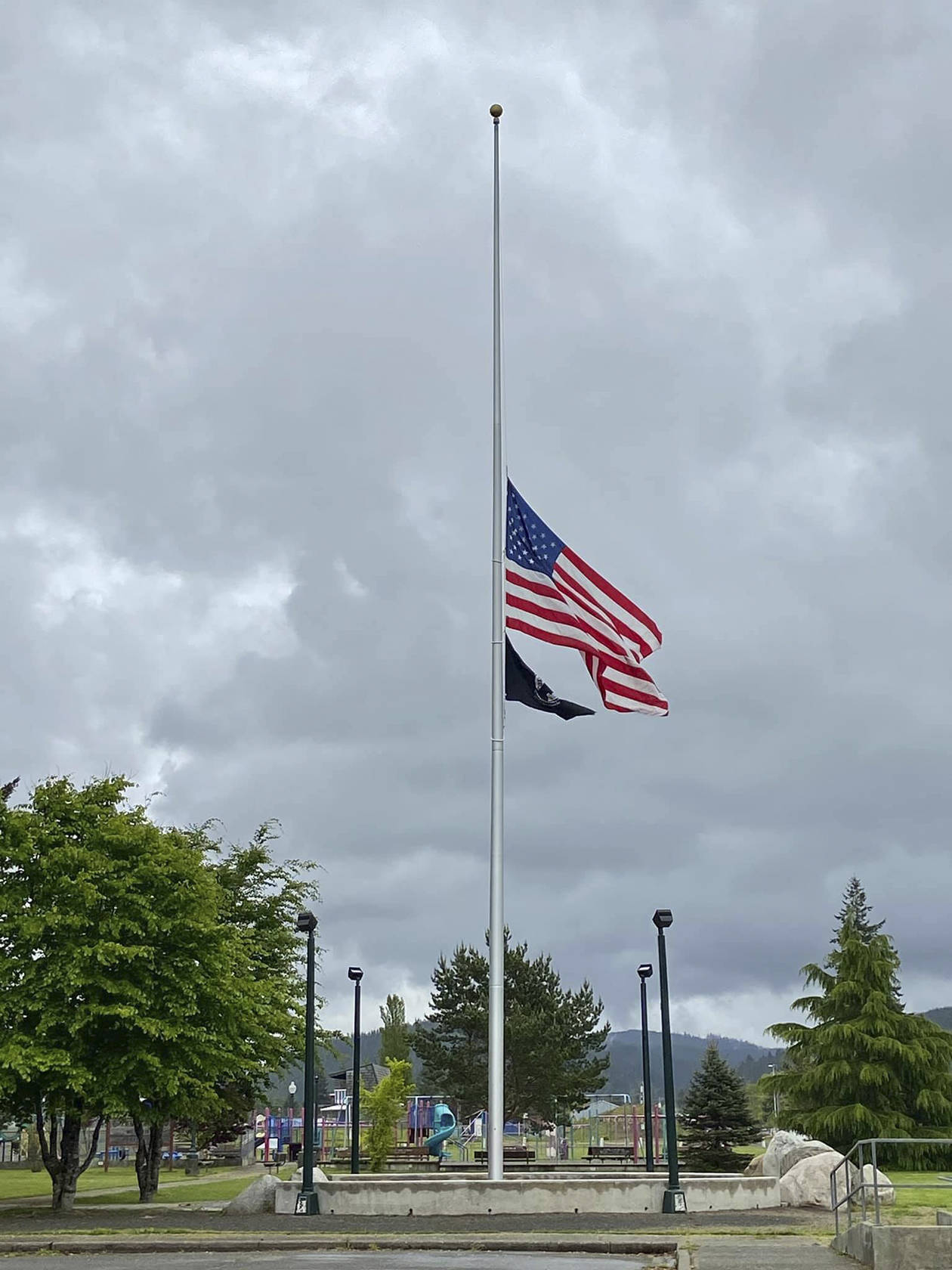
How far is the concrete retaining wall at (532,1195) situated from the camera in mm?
19812

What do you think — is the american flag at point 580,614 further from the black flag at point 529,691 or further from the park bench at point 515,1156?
the park bench at point 515,1156

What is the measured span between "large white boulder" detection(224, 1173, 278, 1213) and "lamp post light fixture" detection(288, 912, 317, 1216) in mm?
548

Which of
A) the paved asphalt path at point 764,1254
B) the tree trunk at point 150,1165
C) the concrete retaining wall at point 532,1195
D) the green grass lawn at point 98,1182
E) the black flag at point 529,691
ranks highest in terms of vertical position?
the black flag at point 529,691

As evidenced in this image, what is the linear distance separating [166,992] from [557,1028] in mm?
42688

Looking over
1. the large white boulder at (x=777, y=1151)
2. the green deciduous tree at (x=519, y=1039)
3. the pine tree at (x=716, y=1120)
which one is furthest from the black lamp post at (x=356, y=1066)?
the green deciduous tree at (x=519, y=1039)

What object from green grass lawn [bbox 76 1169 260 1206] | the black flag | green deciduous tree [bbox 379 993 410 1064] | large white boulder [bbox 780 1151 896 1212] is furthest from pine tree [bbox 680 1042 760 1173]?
green deciduous tree [bbox 379 993 410 1064]

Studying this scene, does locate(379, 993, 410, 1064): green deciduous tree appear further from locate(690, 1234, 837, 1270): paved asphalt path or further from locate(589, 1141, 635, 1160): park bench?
locate(690, 1234, 837, 1270): paved asphalt path

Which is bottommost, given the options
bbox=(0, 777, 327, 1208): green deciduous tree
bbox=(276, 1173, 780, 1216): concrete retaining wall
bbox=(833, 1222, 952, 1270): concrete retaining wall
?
bbox=(276, 1173, 780, 1216): concrete retaining wall

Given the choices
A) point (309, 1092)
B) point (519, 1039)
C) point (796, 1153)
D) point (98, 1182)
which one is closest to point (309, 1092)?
point (309, 1092)

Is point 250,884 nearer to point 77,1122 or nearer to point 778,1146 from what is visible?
point 77,1122

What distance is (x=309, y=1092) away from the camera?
2386cm

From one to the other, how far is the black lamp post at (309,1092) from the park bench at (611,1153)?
24874 millimetres

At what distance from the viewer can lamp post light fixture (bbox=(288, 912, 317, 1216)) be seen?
68.1ft

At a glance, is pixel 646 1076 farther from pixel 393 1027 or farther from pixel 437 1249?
pixel 393 1027
